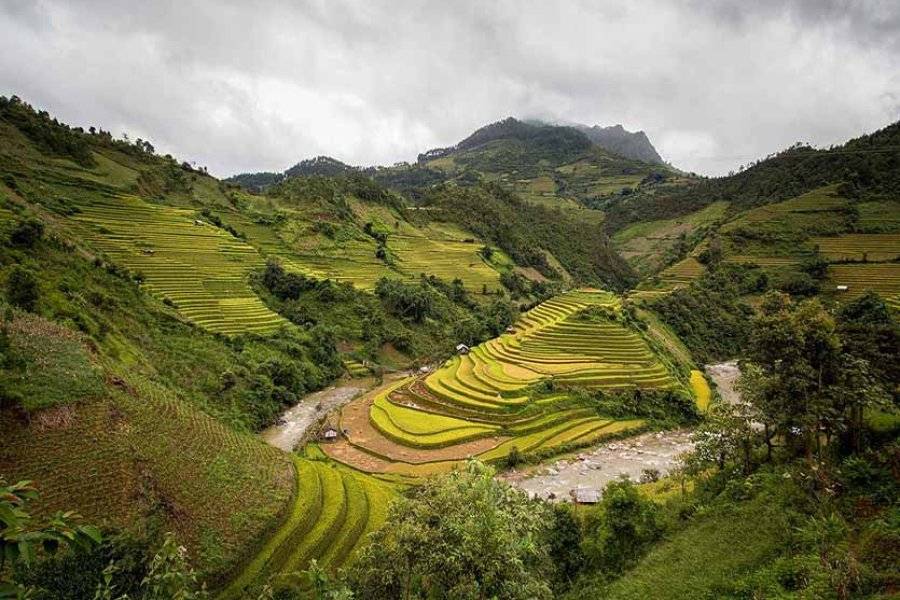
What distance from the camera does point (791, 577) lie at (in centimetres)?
862

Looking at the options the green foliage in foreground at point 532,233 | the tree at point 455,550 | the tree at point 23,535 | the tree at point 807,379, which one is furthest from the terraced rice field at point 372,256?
the tree at point 23,535

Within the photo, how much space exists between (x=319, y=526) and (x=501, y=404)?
46.4 feet

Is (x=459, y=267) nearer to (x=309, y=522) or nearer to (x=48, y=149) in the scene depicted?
(x=48, y=149)

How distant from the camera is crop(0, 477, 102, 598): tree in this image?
2164 millimetres

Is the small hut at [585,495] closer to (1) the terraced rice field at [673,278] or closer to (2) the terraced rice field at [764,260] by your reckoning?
(1) the terraced rice field at [673,278]

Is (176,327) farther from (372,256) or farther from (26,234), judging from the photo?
(372,256)

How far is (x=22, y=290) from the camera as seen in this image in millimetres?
19953

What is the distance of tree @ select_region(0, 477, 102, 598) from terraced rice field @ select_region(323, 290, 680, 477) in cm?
2110

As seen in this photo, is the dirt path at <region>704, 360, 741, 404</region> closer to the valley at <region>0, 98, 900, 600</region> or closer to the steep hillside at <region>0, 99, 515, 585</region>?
the valley at <region>0, 98, 900, 600</region>

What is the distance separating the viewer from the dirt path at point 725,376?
36.0 metres

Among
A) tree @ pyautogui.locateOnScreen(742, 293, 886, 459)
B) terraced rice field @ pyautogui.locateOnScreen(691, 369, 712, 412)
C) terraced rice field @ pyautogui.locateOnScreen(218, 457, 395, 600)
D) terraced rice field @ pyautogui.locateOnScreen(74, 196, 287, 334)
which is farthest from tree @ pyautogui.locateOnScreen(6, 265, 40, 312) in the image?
terraced rice field @ pyautogui.locateOnScreen(691, 369, 712, 412)

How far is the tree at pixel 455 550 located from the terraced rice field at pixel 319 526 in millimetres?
4756

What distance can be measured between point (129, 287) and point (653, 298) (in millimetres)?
46042

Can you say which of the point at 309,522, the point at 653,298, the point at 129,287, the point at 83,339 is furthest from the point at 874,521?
the point at 653,298
